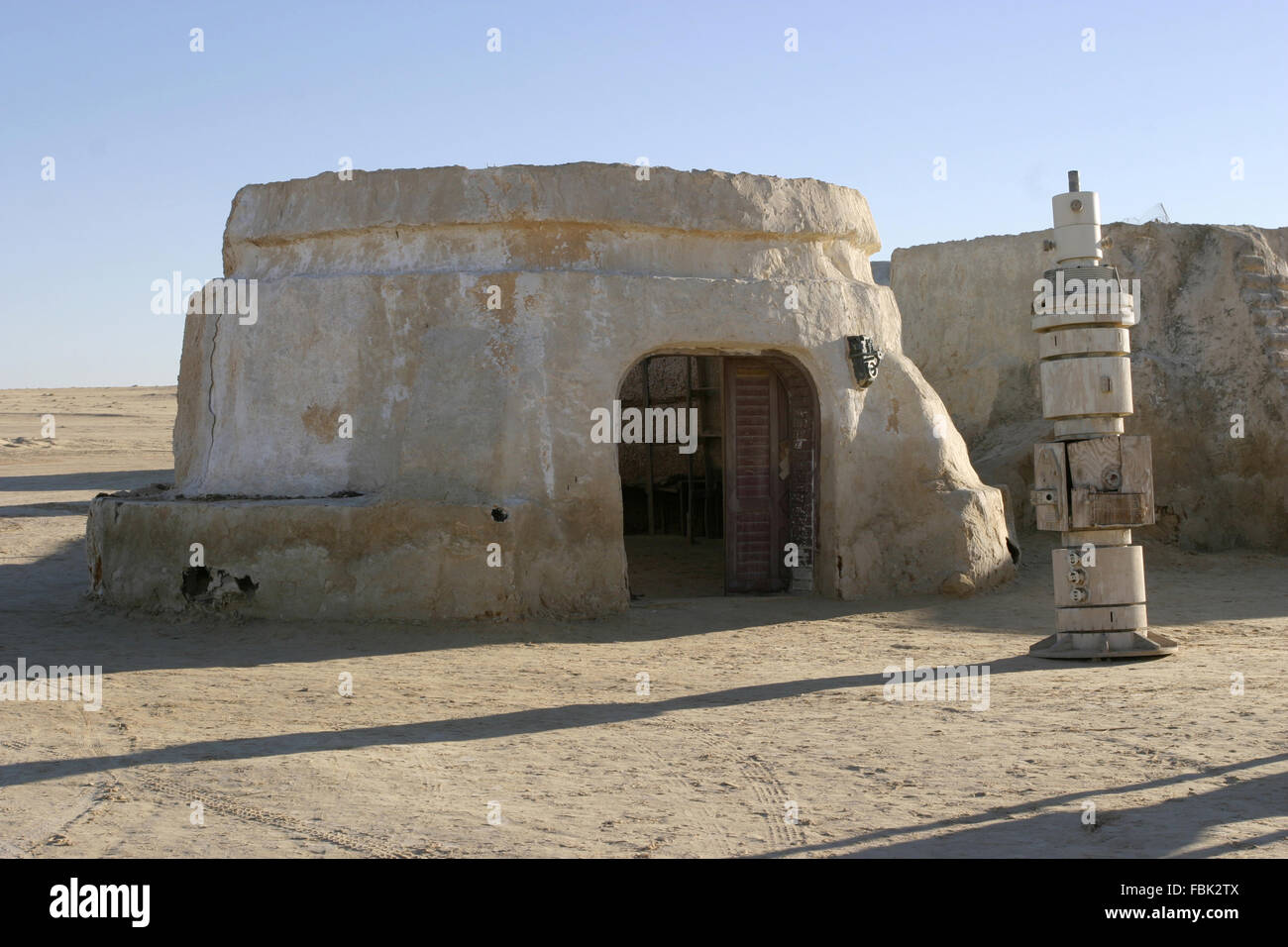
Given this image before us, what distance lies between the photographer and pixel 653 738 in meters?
6.00

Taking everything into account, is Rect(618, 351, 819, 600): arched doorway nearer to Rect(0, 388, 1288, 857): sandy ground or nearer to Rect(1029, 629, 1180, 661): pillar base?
Rect(0, 388, 1288, 857): sandy ground

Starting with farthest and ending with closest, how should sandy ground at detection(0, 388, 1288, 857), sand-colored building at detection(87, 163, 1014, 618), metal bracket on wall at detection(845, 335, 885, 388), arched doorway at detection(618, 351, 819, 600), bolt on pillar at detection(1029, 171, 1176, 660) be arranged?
arched doorway at detection(618, 351, 819, 600) < metal bracket on wall at detection(845, 335, 885, 388) < sand-colored building at detection(87, 163, 1014, 618) < bolt on pillar at detection(1029, 171, 1176, 660) < sandy ground at detection(0, 388, 1288, 857)

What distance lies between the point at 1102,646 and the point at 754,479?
3327 mm

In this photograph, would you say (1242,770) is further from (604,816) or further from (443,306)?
(443,306)

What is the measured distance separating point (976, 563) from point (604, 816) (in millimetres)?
5973

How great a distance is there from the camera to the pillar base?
25.4 feet

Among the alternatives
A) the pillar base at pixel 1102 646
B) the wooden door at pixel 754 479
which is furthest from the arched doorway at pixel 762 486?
the pillar base at pixel 1102 646

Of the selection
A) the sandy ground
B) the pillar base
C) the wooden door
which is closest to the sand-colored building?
the wooden door

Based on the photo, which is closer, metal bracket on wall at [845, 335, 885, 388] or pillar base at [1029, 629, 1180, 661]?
pillar base at [1029, 629, 1180, 661]

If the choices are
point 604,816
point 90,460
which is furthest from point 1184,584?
point 90,460

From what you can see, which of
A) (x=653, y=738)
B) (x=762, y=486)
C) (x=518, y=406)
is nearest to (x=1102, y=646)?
(x=653, y=738)

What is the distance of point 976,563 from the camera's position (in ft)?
33.0

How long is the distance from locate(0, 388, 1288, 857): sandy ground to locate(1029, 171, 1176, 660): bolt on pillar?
332 millimetres

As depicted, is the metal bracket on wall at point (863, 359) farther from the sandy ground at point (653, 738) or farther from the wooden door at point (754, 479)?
the sandy ground at point (653, 738)
